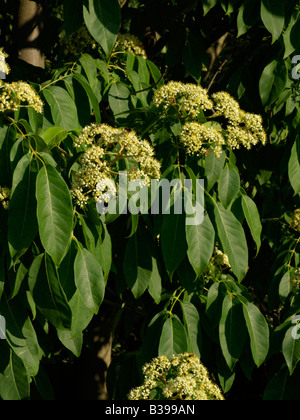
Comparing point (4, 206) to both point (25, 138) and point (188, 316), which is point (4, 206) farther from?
point (188, 316)

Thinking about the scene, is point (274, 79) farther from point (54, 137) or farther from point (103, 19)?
point (54, 137)

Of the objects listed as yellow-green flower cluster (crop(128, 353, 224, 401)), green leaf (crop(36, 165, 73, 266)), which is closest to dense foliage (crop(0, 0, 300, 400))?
green leaf (crop(36, 165, 73, 266))

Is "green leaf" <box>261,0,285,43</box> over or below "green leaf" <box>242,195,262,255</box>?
over

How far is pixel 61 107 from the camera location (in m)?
2.47

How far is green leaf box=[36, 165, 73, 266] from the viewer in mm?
1785

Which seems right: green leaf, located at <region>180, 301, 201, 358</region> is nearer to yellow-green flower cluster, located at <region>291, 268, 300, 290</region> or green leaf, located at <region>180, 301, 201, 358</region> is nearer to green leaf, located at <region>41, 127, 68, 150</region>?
yellow-green flower cluster, located at <region>291, 268, 300, 290</region>

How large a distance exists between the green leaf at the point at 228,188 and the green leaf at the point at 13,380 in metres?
0.95

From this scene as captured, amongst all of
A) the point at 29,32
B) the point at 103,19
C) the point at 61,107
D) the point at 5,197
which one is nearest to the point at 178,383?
the point at 5,197

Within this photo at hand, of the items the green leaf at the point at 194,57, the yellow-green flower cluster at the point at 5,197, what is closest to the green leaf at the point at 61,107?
the yellow-green flower cluster at the point at 5,197

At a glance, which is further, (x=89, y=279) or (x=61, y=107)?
(x=61, y=107)

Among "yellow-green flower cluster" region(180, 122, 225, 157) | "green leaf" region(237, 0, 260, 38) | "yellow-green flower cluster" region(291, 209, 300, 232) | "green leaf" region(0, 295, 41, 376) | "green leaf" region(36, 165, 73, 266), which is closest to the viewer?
"green leaf" region(36, 165, 73, 266)

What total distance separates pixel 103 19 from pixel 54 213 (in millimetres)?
828
